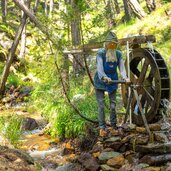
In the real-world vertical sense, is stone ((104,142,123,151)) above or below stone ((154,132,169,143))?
below

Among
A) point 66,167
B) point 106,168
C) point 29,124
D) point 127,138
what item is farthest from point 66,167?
point 29,124

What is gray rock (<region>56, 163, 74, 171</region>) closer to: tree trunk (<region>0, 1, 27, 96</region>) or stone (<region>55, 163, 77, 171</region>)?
stone (<region>55, 163, 77, 171</region>)

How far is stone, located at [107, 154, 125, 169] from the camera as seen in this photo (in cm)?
656

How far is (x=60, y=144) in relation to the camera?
9.09 metres

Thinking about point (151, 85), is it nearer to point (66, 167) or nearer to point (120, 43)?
Result: point (120, 43)

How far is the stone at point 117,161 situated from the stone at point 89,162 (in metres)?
0.24

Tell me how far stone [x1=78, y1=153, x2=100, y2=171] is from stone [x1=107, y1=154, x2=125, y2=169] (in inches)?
9.5

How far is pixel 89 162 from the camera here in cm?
674

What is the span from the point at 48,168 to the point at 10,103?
364 inches

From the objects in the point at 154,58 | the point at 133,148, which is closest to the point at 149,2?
the point at 154,58

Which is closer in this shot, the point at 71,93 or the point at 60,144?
the point at 60,144

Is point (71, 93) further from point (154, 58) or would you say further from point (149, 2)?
point (149, 2)

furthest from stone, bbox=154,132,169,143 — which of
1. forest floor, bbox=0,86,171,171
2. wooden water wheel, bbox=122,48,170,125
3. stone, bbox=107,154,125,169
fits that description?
wooden water wheel, bbox=122,48,170,125

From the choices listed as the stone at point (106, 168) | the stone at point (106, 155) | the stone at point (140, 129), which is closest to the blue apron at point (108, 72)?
the stone at point (140, 129)
